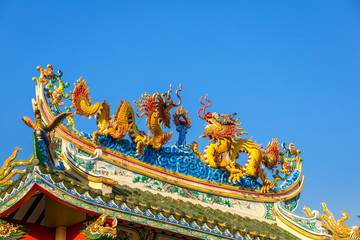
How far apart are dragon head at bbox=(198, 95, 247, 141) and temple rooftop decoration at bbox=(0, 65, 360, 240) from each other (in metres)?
0.02

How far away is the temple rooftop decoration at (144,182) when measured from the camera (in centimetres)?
835

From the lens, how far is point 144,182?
11.8 meters

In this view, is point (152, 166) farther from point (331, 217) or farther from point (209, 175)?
point (331, 217)

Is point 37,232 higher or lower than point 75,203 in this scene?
lower

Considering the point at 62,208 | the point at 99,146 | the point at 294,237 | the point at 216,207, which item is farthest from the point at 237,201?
the point at 62,208

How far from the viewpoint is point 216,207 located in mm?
12758

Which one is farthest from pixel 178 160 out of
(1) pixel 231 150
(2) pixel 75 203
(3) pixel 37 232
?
(2) pixel 75 203

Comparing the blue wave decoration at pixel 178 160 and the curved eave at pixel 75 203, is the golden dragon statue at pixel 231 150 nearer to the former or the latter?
the blue wave decoration at pixel 178 160

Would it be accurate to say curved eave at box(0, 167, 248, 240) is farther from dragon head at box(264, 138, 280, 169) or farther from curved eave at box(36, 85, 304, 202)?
dragon head at box(264, 138, 280, 169)

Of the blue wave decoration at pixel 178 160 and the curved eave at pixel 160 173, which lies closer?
the curved eave at pixel 160 173

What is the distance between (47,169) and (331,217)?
694 cm

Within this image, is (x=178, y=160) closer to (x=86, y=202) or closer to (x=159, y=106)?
(x=159, y=106)

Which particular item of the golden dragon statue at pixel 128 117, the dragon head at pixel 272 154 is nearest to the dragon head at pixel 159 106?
the golden dragon statue at pixel 128 117

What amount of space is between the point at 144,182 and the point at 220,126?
2.86 metres
